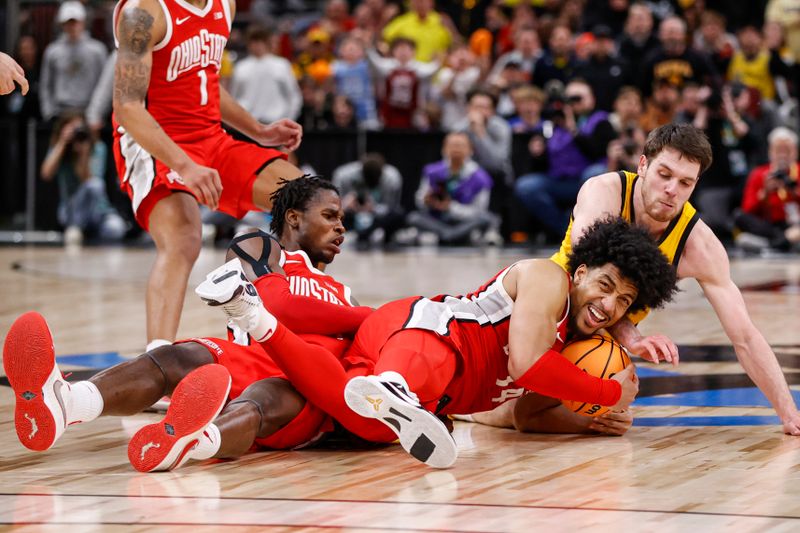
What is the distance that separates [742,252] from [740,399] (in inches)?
309

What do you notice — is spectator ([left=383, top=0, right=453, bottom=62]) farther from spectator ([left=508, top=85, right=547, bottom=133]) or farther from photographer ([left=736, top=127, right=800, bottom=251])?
photographer ([left=736, top=127, right=800, bottom=251])

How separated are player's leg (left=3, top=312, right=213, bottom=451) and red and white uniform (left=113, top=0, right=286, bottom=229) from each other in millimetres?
1608

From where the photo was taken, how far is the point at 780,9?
581 inches

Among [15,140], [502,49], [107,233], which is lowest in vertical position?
[107,233]

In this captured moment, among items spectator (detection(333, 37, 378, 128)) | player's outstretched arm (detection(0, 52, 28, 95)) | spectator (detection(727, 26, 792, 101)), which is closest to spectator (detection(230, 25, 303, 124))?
spectator (detection(333, 37, 378, 128))

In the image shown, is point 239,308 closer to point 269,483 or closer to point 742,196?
point 269,483

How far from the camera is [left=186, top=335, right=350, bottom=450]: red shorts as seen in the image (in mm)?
4527

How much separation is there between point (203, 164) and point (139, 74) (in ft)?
1.80

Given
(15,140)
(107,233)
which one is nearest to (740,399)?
(107,233)

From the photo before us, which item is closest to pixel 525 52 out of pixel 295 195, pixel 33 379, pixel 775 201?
pixel 775 201

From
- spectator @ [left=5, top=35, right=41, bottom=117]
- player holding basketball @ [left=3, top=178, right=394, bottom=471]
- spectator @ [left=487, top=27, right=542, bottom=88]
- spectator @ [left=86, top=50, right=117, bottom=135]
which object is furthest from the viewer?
spectator @ [left=5, top=35, right=41, bottom=117]

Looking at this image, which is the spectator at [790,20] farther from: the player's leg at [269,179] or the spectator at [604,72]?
the player's leg at [269,179]

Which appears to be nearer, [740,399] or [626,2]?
[740,399]

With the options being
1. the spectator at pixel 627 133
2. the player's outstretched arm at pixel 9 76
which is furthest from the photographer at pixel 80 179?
the player's outstretched arm at pixel 9 76
